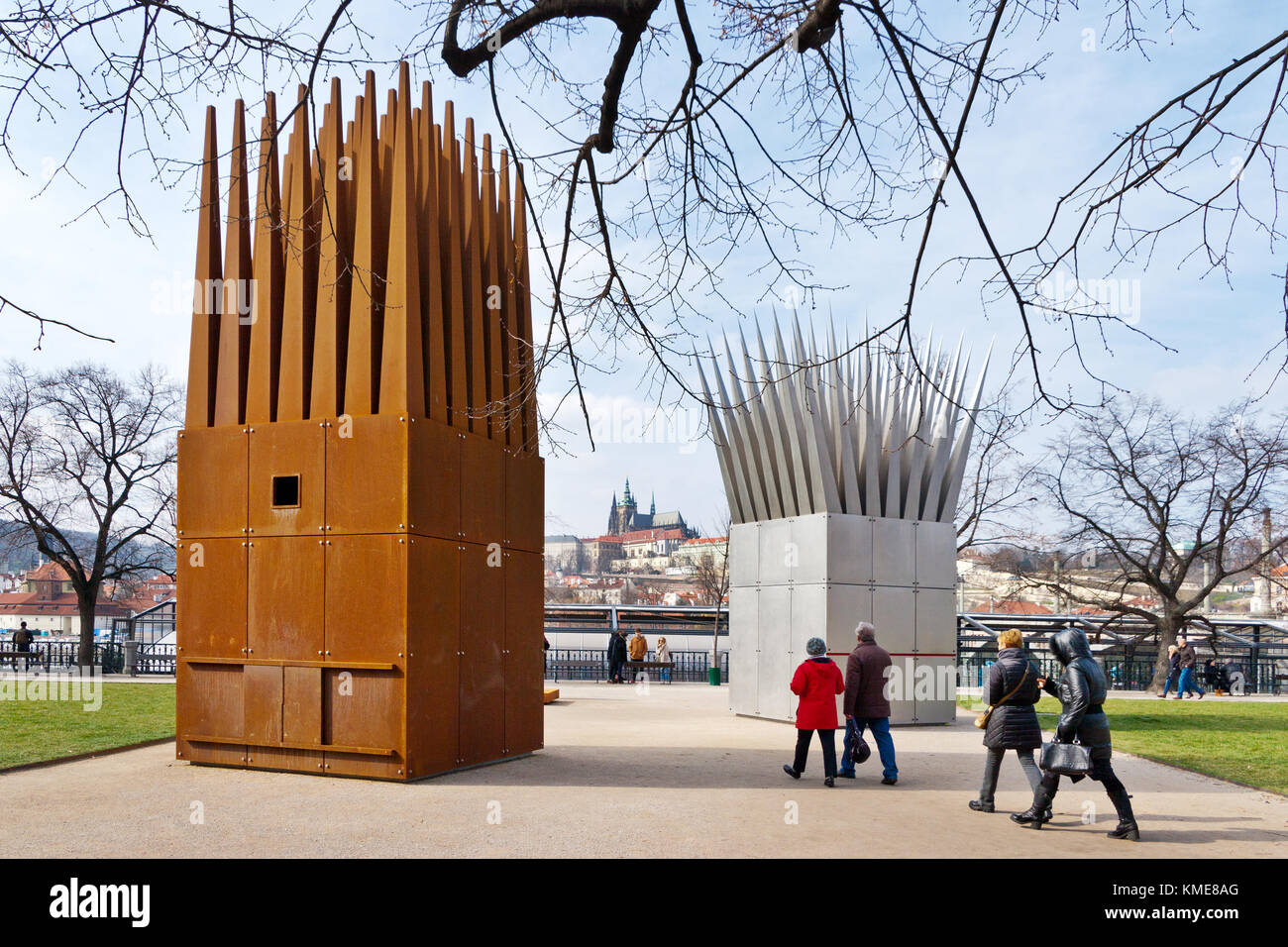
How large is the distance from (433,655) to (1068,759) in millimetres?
6000

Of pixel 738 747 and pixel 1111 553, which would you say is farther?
pixel 1111 553

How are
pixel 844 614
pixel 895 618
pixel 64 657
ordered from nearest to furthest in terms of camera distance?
pixel 844 614 < pixel 895 618 < pixel 64 657

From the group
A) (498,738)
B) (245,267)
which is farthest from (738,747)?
(245,267)

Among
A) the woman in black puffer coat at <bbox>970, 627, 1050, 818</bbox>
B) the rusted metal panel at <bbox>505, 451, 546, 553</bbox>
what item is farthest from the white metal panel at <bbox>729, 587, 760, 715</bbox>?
the woman in black puffer coat at <bbox>970, 627, 1050, 818</bbox>

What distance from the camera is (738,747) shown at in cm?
1436

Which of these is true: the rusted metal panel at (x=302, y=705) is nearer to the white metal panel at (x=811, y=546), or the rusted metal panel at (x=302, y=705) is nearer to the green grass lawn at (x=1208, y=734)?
the white metal panel at (x=811, y=546)

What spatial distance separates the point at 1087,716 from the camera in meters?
8.51

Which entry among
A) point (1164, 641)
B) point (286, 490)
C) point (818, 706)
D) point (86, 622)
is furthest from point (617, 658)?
point (286, 490)

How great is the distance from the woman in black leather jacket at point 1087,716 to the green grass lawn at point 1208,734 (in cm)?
393

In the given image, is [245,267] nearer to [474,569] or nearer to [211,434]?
[211,434]

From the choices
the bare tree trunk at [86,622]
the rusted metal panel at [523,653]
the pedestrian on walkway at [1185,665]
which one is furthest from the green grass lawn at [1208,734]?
the bare tree trunk at [86,622]

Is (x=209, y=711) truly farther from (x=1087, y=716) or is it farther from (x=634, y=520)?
(x=634, y=520)
